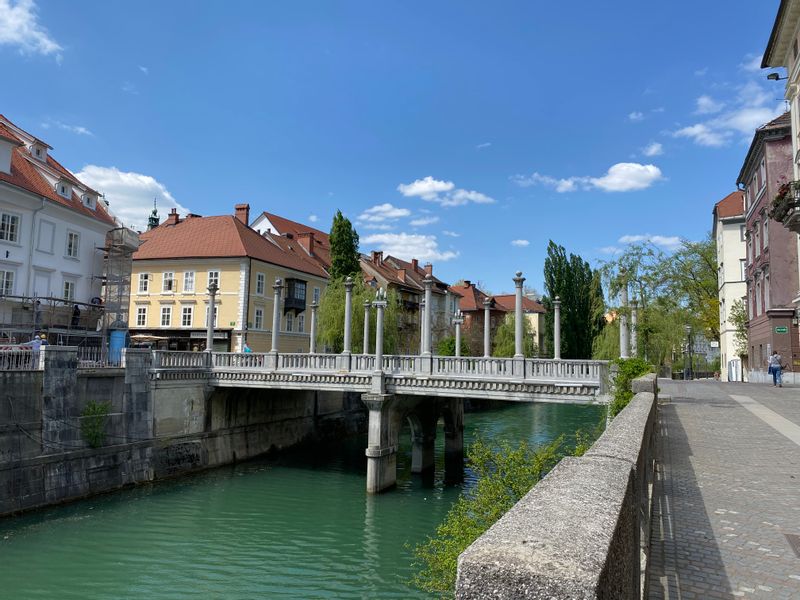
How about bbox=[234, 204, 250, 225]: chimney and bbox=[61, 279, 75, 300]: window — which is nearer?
bbox=[61, 279, 75, 300]: window

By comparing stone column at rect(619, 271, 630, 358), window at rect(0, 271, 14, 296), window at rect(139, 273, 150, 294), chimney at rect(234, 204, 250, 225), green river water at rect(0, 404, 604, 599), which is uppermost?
chimney at rect(234, 204, 250, 225)

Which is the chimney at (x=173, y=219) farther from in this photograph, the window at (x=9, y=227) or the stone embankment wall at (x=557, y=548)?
the stone embankment wall at (x=557, y=548)

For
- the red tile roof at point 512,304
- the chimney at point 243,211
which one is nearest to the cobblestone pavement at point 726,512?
the chimney at point 243,211

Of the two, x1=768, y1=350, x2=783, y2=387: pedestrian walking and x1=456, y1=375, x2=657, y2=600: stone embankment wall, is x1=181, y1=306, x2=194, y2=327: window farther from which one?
x1=456, y1=375, x2=657, y2=600: stone embankment wall

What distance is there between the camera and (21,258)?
93.1ft

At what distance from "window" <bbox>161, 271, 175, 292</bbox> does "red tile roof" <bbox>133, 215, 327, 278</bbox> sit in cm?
128

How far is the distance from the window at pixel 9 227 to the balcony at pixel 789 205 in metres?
33.4

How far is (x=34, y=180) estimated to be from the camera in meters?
30.1

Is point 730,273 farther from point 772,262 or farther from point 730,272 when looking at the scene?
point 772,262

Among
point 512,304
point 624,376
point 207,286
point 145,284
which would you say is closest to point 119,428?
point 624,376

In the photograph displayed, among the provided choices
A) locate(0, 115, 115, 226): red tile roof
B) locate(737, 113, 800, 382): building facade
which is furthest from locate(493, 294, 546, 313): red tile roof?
locate(0, 115, 115, 226): red tile roof

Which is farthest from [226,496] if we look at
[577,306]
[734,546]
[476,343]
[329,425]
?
[476,343]

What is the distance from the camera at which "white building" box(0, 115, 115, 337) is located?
27.8 metres

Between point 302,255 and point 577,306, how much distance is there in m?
26.5
